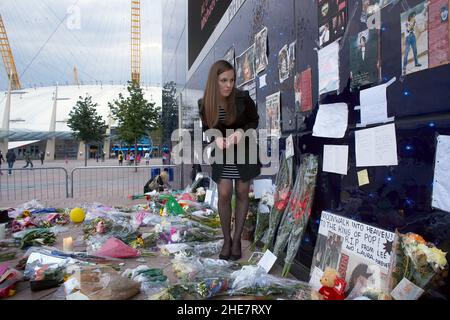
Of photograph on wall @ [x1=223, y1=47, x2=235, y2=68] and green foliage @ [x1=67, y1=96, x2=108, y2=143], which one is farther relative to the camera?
green foliage @ [x1=67, y1=96, x2=108, y2=143]

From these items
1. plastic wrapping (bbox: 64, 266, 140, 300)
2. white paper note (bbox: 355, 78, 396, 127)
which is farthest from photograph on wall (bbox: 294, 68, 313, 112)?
plastic wrapping (bbox: 64, 266, 140, 300)

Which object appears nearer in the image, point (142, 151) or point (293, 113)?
point (293, 113)

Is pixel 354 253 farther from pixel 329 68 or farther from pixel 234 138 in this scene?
pixel 234 138

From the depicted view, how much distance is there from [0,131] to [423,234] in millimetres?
57986

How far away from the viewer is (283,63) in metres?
2.90

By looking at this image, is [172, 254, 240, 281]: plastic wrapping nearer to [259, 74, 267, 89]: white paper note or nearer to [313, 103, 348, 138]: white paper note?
[313, 103, 348, 138]: white paper note

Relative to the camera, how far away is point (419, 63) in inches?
57.7

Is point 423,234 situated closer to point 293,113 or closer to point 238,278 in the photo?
point 238,278

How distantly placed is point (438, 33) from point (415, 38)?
12cm

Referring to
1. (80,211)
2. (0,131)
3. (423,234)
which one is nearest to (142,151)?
(0,131)

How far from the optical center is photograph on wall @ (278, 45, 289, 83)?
2817 millimetres

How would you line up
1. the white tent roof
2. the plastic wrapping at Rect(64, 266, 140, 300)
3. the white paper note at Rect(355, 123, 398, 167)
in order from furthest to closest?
the white tent roof → the plastic wrapping at Rect(64, 266, 140, 300) → the white paper note at Rect(355, 123, 398, 167)
